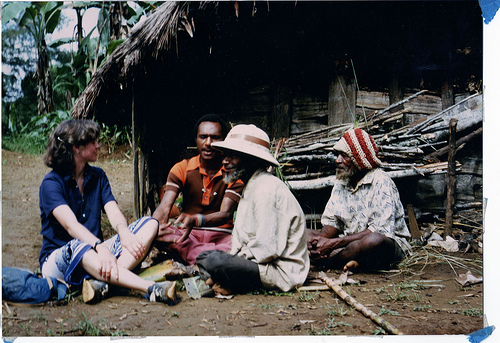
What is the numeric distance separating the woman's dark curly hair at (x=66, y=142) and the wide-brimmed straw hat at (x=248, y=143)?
109 cm

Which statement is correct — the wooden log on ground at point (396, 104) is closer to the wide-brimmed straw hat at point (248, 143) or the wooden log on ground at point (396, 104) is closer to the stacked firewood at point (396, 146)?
the stacked firewood at point (396, 146)

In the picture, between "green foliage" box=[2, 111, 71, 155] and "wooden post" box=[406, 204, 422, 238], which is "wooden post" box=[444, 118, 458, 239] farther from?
"green foliage" box=[2, 111, 71, 155]

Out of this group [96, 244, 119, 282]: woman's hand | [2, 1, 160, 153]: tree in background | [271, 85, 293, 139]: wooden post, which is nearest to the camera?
[96, 244, 119, 282]: woman's hand

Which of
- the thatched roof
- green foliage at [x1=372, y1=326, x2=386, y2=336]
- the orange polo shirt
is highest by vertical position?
the thatched roof

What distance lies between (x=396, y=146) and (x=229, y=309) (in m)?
3.05

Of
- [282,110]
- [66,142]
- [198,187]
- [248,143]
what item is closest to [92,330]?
[66,142]

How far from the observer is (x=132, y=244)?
11.0 ft

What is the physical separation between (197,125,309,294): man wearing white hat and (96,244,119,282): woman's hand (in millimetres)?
693

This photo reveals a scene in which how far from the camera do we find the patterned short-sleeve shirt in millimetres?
3986

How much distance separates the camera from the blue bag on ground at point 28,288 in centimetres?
299

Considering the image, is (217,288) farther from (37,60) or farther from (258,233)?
(37,60)

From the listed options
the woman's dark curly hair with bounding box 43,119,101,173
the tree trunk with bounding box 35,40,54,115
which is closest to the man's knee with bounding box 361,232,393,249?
the woman's dark curly hair with bounding box 43,119,101,173

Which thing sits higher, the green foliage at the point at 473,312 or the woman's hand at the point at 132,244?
the woman's hand at the point at 132,244

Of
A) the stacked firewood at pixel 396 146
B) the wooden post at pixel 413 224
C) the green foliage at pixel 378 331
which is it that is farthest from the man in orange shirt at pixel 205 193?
the wooden post at pixel 413 224
